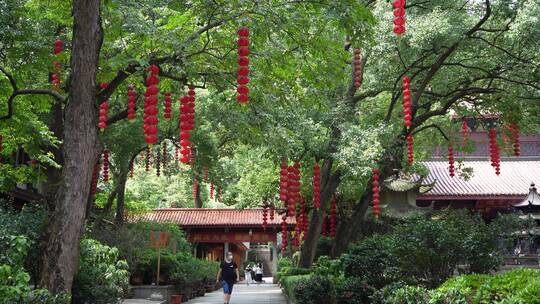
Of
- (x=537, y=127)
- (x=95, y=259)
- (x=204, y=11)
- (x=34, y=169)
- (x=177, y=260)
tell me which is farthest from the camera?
(x=177, y=260)

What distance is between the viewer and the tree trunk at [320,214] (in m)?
17.7

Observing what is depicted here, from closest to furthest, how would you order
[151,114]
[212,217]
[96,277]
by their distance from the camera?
[151,114]
[96,277]
[212,217]

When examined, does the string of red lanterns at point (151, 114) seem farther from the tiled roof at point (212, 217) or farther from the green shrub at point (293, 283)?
the tiled roof at point (212, 217)

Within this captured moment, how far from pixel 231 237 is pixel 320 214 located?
15.7m

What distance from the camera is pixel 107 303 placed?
11195mm

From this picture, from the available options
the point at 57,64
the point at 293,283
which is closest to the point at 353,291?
the point at 293,283

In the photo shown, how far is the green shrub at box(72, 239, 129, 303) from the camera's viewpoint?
425 inches

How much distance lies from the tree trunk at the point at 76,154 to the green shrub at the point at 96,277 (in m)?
2.07

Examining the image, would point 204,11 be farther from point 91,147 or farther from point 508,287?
point 508,287

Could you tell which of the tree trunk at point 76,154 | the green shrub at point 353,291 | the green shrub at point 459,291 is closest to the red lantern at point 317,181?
the green shrub at point 353,291

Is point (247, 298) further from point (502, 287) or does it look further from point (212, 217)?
point (502, 287)

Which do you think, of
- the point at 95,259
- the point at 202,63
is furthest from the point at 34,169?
the point at 202,63

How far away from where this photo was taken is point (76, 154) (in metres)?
8.84

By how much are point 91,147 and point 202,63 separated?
282 centimetres
